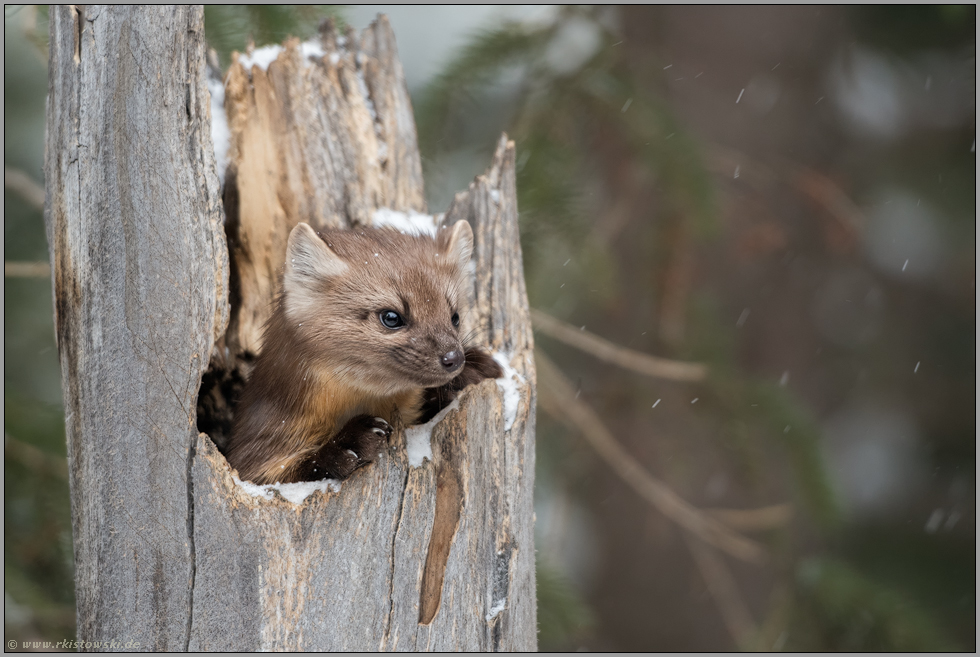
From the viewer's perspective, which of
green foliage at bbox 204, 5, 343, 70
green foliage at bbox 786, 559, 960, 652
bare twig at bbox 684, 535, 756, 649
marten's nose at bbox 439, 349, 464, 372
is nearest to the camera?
marten's nose at bbox 439, 349, 464, 372

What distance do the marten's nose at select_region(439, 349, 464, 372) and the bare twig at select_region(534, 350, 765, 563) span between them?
1517mm

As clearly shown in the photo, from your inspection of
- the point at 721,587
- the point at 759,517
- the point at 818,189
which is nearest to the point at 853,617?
the point at 759,517

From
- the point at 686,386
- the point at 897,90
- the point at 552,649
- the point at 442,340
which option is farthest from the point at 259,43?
the point at 897,90

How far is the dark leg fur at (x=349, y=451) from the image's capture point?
2.17m

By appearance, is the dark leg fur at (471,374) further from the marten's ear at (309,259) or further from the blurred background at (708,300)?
the blurred background at (708,300)

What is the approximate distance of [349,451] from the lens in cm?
Result: 219

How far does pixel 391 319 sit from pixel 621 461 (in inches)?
69.2

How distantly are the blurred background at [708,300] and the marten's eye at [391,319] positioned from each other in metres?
1.20

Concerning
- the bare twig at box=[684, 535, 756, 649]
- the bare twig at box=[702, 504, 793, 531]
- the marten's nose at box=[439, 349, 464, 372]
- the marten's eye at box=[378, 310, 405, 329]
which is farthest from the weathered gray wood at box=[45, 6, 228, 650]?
the bare twig at box=[684, 535, 756, 649]

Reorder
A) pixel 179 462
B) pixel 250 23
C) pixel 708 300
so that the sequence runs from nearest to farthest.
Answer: pixel 179 462
pixel 250 23
pixel 708 300

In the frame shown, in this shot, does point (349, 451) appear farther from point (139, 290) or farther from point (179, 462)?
point (139, 290)

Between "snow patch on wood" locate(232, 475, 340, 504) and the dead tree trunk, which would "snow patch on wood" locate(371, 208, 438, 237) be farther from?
"snow patch on wood" locate(232, 475, 340, 504)

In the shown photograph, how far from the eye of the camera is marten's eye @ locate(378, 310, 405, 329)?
2.46 m

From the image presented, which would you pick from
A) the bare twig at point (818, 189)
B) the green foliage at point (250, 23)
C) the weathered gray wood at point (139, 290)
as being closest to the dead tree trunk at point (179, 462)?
the weathered gray wood at point (139, 290)
